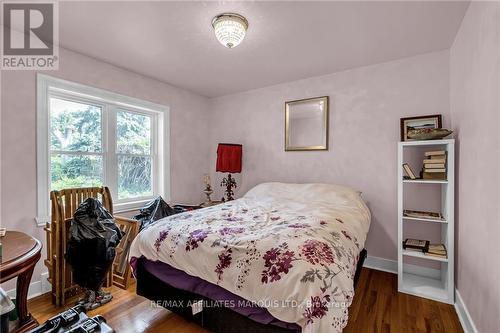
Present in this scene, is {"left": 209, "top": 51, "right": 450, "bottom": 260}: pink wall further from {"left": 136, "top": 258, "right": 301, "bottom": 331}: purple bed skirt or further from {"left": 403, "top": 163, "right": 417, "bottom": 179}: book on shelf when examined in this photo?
{"left": 136, "top": 258, "right": 301, "bottom": 331}: purple bed skirt

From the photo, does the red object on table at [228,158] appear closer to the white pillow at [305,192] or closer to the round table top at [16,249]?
the white pillow at [305,192]

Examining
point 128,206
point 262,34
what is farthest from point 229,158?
point 262,34

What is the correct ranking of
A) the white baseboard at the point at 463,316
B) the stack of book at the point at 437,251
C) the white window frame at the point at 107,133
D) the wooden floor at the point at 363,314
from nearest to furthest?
1. the white baseboard at the point at 463,316
2. the wooden floor at the point at 363,314
3. the stack of book at the point at 437,251
4. the white window frame at the point at 107,133

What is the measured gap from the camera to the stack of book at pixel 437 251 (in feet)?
7.04

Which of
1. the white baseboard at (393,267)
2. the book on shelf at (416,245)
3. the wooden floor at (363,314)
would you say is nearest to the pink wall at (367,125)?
the white baseboard at (393,267)

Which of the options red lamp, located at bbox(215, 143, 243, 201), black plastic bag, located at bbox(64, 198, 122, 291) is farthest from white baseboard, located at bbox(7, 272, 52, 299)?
red lamp, located at bbox(215, 143, 243, 201)

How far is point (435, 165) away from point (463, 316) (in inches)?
47.2

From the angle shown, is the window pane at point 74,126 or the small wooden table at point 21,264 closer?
the small wooden table at point 21,264

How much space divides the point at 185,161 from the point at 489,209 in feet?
11.2

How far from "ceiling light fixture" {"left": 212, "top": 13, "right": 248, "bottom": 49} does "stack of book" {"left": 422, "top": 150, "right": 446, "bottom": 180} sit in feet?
6.62

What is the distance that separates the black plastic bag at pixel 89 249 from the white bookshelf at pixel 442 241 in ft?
8.59

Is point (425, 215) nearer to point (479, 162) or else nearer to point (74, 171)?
point (479, 162)

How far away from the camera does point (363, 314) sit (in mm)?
1908

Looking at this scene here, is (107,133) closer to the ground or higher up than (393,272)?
higher up
